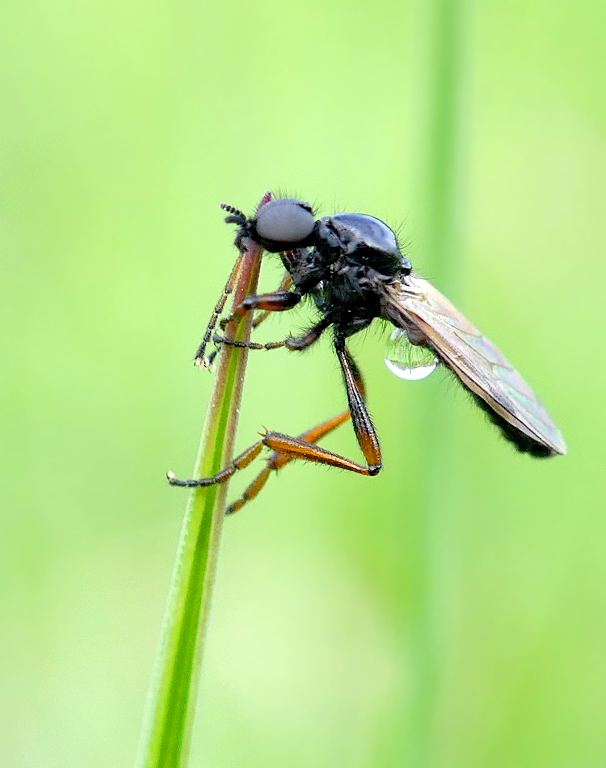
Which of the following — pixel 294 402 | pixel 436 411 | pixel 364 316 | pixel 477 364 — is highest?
pixel 294 402

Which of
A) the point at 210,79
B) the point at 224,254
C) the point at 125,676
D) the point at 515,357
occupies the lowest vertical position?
Answer: the point at 125,676

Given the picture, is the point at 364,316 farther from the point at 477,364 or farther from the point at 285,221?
the point at 285,221

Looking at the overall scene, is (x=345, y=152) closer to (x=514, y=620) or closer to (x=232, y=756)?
(x=514, y=620)

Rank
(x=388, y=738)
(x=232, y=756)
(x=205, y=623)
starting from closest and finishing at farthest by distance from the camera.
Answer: (x=205, y=623), (x=388, y=738), (x=232, y=756)

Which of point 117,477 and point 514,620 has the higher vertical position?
point 117,477

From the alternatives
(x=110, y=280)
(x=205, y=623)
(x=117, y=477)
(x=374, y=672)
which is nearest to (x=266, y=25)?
(x=110, y=280)

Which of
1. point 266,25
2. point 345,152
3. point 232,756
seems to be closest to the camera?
point 232,756

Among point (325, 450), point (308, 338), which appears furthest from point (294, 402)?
point (325, 450)
